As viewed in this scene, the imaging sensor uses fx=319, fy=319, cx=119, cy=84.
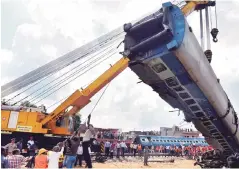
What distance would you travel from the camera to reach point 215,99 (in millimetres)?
8914

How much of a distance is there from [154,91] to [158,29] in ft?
7.39

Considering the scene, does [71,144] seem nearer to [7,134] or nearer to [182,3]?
[7,134]

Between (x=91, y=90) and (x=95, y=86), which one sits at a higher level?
(x=95, y=86)

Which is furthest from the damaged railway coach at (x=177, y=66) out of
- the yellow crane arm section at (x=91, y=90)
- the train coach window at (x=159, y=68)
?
the yellow crane arm section at (x=91, y=90)

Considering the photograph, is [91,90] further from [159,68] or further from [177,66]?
[177,66]

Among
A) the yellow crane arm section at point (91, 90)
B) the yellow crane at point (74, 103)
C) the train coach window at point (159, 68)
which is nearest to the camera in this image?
the train coach window at point (159, 68)

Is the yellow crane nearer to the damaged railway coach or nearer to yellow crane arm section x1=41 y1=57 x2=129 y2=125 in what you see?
yellow crane arm section x1=41 y1=57 x2=129 y2=125

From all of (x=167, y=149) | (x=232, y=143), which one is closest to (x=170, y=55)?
(x=232, y=143)

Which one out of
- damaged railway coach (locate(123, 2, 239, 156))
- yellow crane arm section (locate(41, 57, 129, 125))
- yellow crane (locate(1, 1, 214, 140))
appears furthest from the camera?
yellow crane arm section (locate(41, 57, 129, 125))

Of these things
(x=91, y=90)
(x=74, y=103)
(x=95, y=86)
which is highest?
(x=95, y=86)

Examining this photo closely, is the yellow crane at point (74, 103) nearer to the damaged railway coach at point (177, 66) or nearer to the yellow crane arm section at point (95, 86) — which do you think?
the yellow crane arm section at point (95, 86)

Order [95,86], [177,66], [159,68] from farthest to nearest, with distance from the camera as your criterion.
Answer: [95,86] < [159,68] < [177,66]

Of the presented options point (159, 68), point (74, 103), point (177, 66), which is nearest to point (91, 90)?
point (74, 103)

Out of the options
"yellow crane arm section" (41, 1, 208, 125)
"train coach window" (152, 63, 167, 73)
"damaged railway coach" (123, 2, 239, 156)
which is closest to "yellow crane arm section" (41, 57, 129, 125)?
"yellow crane arm section" (41, 1, 208, 125)
